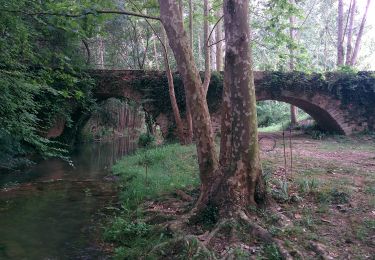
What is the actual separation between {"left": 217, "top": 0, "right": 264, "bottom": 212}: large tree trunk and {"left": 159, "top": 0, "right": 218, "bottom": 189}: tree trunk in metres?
0.49

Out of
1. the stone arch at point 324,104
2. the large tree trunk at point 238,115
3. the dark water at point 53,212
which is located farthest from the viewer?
the stone arch at point 324,104

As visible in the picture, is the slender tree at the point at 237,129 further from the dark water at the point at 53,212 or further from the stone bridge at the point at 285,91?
the stone bridge at the point at 285,91

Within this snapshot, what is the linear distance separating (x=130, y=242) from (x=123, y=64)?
24874mm

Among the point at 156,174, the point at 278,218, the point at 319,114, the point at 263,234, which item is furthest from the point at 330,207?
the point at 319,114

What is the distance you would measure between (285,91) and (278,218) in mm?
13322

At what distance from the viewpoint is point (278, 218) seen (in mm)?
5809

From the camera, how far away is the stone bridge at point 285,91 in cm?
1798

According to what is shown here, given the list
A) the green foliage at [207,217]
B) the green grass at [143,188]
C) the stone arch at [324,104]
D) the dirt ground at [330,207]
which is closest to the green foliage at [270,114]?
the stone arch at [324,104]

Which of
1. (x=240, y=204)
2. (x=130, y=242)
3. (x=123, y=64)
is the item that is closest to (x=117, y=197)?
(x=130, y=242)

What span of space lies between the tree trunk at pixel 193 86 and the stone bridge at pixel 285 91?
11.3 metres

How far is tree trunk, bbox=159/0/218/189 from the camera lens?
20.9 ft

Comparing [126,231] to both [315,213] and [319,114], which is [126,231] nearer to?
[315,213]

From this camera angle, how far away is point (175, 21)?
6.34m

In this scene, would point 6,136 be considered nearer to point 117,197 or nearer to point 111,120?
point 117,197
